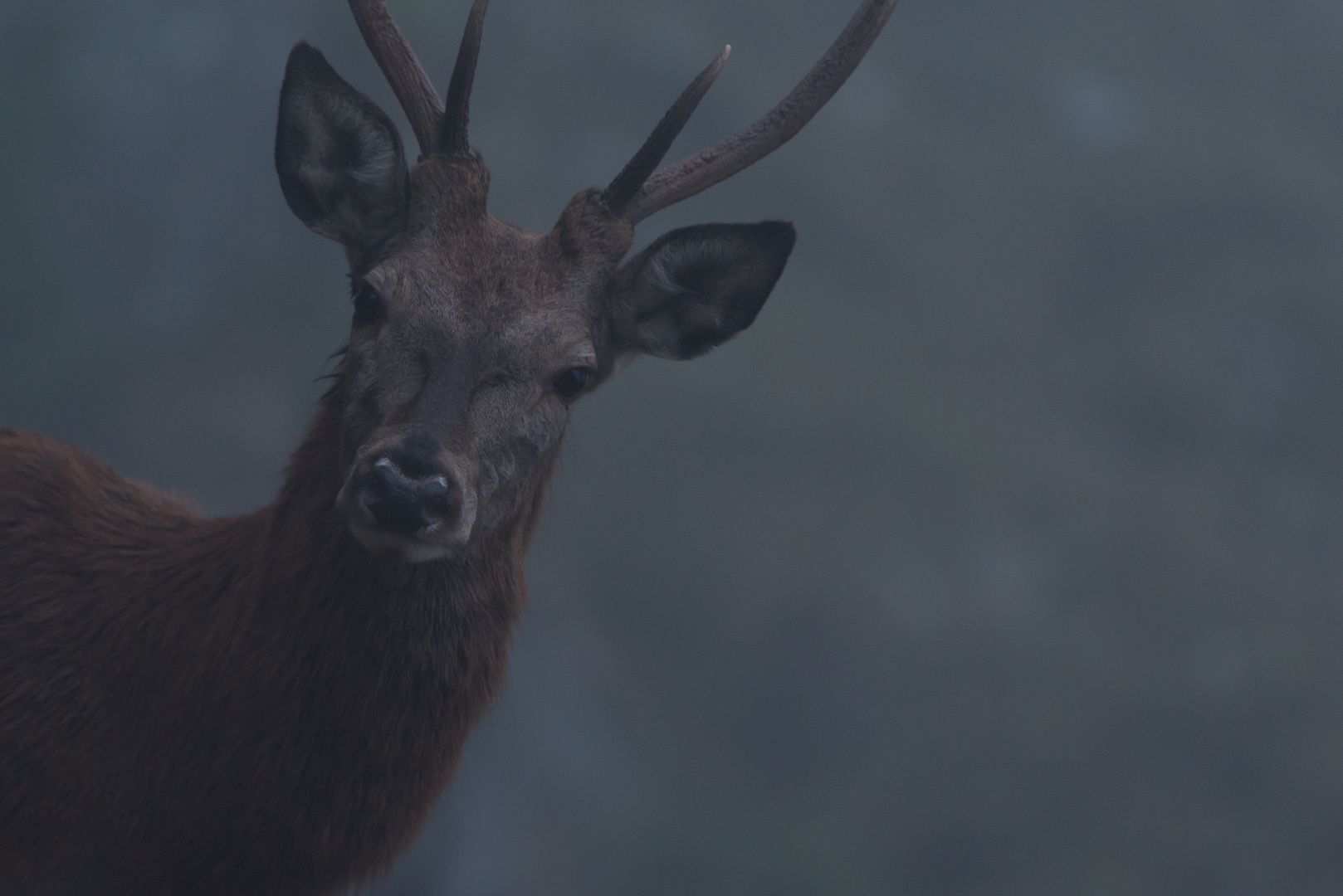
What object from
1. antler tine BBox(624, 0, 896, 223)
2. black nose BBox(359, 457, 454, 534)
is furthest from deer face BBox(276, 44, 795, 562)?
antler tine BBox(624, 0, 896, 223)

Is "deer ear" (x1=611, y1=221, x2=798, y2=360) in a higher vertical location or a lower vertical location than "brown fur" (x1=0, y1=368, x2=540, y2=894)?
higher

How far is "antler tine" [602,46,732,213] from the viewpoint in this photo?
96.8 inches

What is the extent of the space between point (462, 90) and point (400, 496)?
103 centimetres

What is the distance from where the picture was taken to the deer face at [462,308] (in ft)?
6.71

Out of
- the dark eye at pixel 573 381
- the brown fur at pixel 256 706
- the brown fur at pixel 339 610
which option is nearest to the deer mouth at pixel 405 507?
the brown fur at pixel 339 610

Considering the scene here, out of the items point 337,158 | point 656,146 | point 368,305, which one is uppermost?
point 656,146

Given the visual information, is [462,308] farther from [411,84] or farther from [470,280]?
[411,84]

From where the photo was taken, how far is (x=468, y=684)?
2471 millimetres

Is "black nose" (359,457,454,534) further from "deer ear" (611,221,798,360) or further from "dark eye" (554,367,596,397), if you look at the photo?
"deer ear" (611,221,798,360)

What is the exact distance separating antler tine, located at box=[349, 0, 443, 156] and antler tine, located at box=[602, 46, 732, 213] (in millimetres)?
465

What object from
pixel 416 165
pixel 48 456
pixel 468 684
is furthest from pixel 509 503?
pixel 48 456

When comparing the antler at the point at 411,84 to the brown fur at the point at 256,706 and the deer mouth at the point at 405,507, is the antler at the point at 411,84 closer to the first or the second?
the brown fur at the point at 256,706

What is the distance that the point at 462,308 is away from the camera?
7.42 feet

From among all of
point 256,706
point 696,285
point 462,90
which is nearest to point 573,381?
point 696,285
